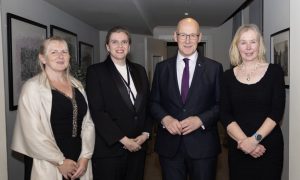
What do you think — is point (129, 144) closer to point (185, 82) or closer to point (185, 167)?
point (185, 167)

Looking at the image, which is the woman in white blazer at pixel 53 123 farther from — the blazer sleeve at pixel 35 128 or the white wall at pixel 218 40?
the white wall at pixel 218 40

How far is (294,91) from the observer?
164 centimetres

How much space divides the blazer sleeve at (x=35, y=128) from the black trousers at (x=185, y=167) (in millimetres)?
728

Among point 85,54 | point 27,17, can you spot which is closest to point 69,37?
point 85,54

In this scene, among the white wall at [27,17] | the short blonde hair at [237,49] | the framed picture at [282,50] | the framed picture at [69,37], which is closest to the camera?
the short blonde hair at [237,49]

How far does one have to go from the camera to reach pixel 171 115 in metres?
2.21

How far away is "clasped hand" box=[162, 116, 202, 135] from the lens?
6.86ft

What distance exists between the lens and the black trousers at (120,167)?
217cm

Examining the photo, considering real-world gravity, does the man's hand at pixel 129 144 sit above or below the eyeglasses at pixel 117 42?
below

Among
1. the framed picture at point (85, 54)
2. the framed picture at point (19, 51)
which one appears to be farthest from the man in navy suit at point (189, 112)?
the framed picture at point (85, 54)

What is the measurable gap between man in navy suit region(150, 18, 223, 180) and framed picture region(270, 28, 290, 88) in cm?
109

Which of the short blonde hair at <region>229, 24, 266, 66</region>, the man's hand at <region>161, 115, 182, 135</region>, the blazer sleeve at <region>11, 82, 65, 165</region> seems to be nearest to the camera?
the blazer sleeve at <region>11, 82, 65, 165</region>

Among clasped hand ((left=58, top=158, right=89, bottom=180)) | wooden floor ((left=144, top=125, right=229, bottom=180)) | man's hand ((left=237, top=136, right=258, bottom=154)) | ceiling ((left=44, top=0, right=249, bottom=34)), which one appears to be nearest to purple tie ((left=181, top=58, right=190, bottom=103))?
man's hand ((left=237, top=136, right=258, bottom=154))

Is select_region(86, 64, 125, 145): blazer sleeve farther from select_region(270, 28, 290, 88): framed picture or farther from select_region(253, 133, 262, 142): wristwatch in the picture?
select_region(270, 28, 290, 88): framed picture
